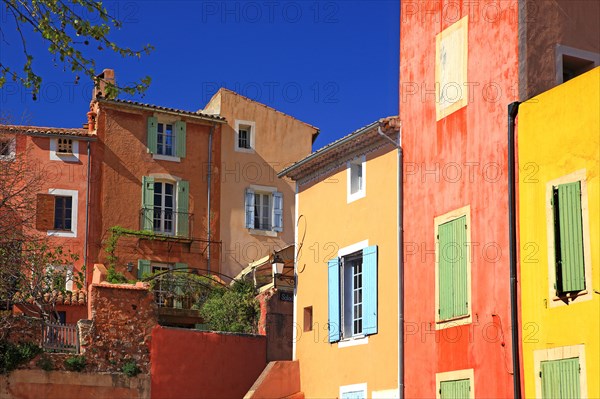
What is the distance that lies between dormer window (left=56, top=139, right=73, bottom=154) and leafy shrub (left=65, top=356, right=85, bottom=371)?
13782 mm

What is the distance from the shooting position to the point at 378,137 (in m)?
22.2

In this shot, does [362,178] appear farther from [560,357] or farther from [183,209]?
[183,209]

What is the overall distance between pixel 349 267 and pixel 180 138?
16.1 m

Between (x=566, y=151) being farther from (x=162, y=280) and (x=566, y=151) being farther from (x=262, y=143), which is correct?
(x=262, y=143)

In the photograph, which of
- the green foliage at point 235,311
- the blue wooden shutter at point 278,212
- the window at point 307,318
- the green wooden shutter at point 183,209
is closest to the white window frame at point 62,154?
the green wooden shutter at point 183,209

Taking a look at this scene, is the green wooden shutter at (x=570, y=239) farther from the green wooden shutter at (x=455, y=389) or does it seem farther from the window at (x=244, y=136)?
the window at (x=244, y=136)

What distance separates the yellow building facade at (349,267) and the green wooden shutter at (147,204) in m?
12.1

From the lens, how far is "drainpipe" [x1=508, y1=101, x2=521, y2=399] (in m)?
17.1

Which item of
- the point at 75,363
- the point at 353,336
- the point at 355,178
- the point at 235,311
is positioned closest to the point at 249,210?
the point at 235,311

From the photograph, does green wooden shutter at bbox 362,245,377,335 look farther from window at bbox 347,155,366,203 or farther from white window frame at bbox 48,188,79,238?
white window frame at bbox 48,188,79,238

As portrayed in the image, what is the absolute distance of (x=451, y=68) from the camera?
20.2 meters

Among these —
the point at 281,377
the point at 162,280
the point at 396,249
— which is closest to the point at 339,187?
the point at 396,249

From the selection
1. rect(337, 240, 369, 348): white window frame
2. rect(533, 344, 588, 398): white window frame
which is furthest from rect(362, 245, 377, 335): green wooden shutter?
rect(533, 344, 588, 398): white window frame

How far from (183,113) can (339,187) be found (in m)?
15.1
